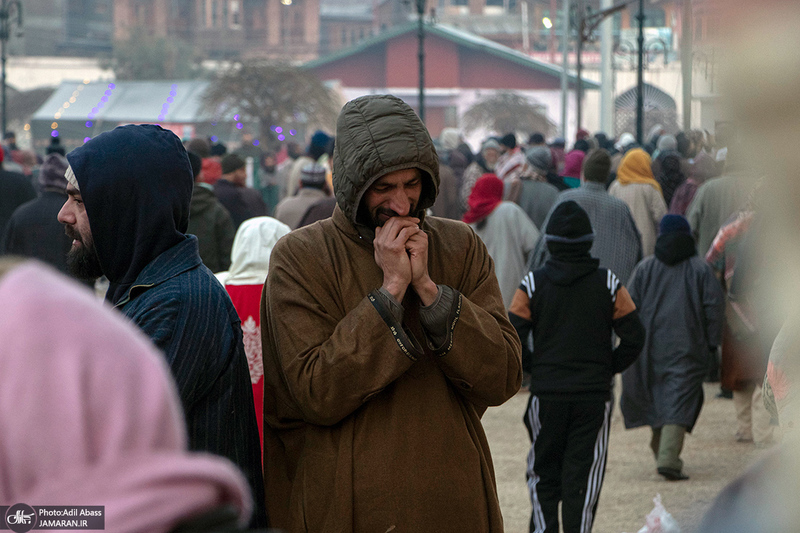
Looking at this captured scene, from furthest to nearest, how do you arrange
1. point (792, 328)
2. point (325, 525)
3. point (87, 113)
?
1. point (87, 113)
2. point (325, 525)
3. point (792, 328)

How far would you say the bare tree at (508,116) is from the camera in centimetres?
4406

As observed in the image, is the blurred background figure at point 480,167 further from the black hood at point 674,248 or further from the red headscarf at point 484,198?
the black hood at point 674,248

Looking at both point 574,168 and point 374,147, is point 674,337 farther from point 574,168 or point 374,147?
point 574,168

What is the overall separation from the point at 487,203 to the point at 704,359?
2582mm

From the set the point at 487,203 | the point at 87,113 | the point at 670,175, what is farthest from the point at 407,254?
the point at 87,113

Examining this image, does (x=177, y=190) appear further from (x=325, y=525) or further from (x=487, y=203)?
(x=487, y=203)

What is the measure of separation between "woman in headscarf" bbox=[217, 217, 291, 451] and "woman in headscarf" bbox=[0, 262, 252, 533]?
3818 mm

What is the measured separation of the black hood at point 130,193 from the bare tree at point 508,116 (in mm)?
41165

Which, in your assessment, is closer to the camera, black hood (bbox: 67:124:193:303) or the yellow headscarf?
black hood (bbox: 67:124:193:303)

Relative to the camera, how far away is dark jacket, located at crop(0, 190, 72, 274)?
6.90 m

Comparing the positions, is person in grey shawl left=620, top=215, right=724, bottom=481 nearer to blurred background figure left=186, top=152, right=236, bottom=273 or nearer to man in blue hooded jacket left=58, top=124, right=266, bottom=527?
blurred background figure left=186, top=152, right=236, bottom=273

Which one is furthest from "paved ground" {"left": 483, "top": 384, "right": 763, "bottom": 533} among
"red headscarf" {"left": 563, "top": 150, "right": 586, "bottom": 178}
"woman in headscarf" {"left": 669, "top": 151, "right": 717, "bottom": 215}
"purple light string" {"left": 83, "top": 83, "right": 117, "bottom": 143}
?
"purple light string" {"left": 83, "top": 83, "right": 117, "bottom": 143}

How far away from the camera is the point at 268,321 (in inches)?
102

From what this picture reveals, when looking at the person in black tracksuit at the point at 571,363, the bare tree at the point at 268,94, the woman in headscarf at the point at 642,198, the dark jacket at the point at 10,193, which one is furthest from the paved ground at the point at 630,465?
the bare tree at the point at 268,94
